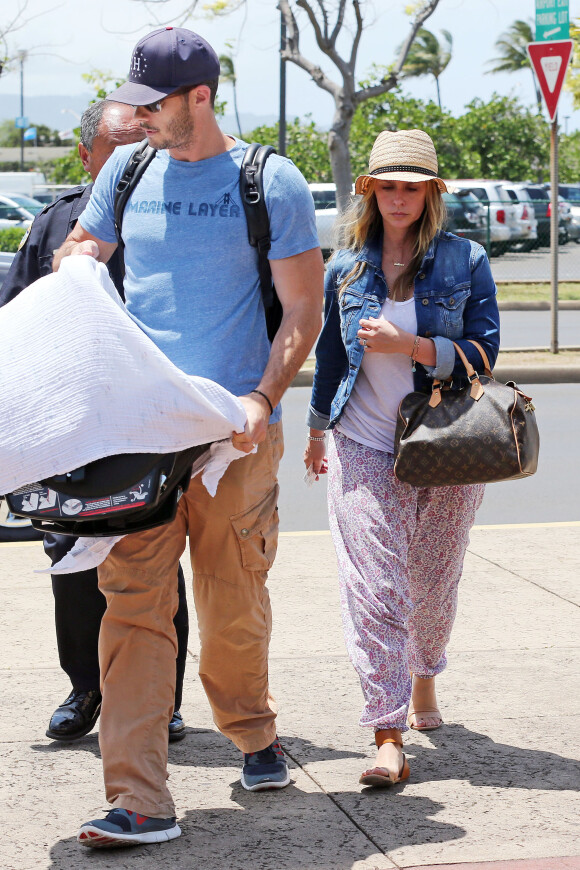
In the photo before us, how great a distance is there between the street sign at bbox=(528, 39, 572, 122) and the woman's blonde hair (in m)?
8.88

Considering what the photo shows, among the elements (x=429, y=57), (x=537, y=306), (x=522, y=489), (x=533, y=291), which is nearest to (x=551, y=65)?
(x=522, y=489)

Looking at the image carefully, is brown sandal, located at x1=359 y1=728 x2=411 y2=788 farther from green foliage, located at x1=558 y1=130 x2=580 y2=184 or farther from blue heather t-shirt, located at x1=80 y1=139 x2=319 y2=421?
green foliage, located at x1=558 y1=130 x2=580 y2=184

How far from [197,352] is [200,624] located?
78cm

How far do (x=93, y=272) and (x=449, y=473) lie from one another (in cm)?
121

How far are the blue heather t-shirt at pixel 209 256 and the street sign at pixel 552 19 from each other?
32.5 feet

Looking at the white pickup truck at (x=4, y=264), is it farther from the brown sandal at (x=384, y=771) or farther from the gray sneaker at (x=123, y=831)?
the gray sneaker at (x=123, y=831)

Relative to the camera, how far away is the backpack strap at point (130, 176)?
3.55m

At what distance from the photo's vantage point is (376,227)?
4.06m

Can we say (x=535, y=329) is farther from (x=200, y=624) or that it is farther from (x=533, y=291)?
(x=200, y=624)

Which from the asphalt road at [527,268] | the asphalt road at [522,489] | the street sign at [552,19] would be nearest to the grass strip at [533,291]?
the asphalt road at [527,268]

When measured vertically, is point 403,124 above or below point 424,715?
above

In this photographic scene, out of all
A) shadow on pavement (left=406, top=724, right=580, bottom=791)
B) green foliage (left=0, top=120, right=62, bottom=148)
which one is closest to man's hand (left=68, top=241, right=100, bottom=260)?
shadow on pavement (left=406, top=724, right=580, bottom=791)

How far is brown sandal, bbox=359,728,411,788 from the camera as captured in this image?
365cm

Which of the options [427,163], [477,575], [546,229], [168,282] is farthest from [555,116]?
[546,229]
